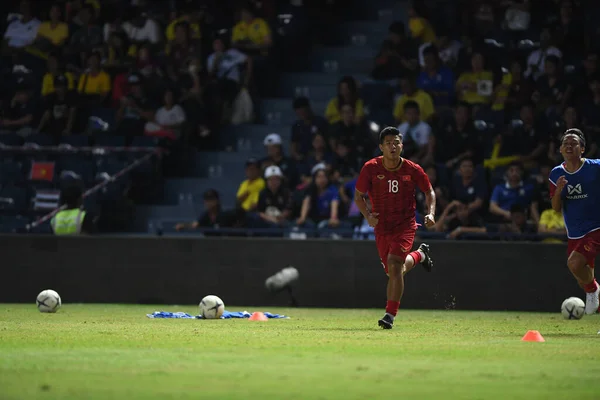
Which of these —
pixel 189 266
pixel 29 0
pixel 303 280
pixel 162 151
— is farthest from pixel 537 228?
pixel 29 0

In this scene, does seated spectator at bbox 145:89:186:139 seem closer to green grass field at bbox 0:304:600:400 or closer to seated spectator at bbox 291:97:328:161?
seated spectator at bbox 291:97:328:161

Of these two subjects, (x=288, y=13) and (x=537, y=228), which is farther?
(x=288, y=13)

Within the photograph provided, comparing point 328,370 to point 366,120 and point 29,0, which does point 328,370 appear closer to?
point 366,120

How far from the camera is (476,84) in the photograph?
23.4 m

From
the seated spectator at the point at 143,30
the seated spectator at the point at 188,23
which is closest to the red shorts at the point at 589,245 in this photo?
the seated spectator at the point at 188,23

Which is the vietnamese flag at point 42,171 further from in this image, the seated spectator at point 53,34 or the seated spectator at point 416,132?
the seated spectator at point 416,132

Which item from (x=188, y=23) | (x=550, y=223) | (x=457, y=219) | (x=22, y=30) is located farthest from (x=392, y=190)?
(x=22, y=30)

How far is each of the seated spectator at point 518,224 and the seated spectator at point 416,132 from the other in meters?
2.50

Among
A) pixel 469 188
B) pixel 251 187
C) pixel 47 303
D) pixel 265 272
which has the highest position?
pixel 469 188

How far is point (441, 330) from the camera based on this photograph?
47.8ft

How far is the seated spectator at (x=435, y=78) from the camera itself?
78.1ft

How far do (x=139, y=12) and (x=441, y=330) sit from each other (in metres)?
15.9

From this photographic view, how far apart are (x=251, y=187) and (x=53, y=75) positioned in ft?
22.5

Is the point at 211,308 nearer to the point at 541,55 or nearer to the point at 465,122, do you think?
the point at 465,122
